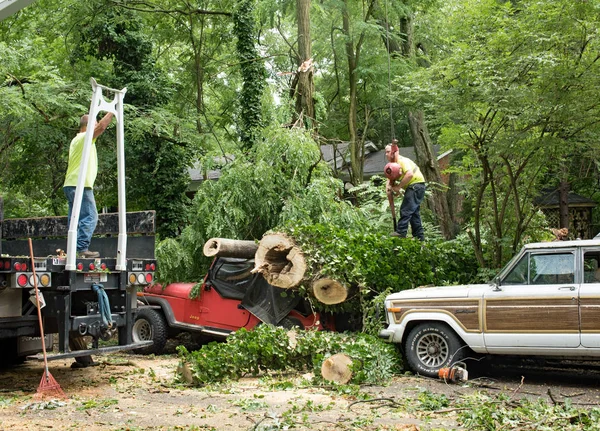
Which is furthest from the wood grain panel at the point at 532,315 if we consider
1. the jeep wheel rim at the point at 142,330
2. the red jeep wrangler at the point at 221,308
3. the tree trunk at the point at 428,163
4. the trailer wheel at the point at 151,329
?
the tree trunk at the point at 428,163

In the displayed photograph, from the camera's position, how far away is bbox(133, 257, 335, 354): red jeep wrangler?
37.9ft

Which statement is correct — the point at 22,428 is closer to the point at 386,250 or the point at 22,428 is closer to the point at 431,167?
the point at 386,250

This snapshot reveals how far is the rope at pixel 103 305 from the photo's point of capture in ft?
28.3

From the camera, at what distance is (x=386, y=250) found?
11438mm

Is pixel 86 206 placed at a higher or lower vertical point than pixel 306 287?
higher

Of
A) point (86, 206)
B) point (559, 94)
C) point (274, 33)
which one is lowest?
point (86, 206)

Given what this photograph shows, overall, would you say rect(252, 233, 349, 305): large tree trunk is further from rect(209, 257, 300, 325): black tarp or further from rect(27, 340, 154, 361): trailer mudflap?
Result: rect(27, 340, 154, 361): trailer mudflap

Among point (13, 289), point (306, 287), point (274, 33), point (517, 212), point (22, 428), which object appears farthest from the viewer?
point (274, 33)

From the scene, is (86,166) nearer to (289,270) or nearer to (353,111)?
(289,270)

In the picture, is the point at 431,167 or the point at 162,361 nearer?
the point at 162,361

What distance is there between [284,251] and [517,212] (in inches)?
174

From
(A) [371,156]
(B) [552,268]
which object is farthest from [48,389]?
(A) [371,156]

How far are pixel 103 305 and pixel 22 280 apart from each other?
3.18ft

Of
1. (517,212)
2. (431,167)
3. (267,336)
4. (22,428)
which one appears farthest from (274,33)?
(22,428)
